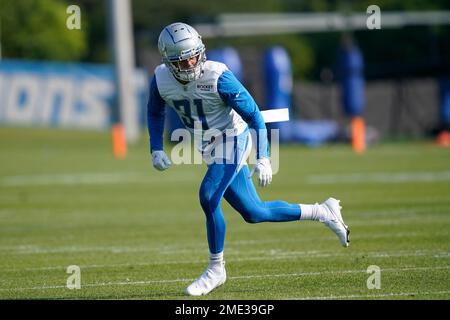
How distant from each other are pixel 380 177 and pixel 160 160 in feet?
39.6

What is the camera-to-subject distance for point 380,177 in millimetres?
19094

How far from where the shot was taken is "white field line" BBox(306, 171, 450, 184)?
18.2m

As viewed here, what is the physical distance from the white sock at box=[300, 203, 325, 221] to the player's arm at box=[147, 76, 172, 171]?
1108mm

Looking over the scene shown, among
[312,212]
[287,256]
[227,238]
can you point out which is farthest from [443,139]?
[312,212]

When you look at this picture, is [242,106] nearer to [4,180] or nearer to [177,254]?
[177,254]

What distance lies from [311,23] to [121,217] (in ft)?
86.6

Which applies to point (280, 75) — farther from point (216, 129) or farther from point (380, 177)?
point (216, 129)

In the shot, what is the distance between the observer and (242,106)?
7.18m

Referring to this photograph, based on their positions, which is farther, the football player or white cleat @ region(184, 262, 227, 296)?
the football player

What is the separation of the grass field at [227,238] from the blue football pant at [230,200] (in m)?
0.48

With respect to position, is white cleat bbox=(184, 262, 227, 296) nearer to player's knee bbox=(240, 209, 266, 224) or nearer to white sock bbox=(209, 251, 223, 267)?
white sock bbox=(209, 251, 223, 267)

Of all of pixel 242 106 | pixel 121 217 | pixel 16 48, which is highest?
pixel 16 48

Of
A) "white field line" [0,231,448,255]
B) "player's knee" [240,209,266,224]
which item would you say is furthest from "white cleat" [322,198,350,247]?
"white field line" [0,231,448,255]

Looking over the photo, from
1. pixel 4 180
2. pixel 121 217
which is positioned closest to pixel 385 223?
pixel 121 217
